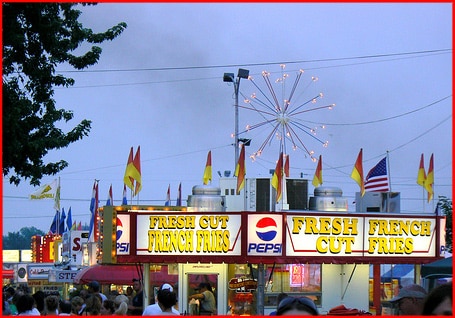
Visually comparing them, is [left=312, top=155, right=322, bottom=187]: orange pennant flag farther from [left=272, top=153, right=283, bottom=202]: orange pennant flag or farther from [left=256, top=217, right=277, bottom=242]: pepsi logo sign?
[left=256, top=217, right=277, bottom=242]: pepsi logo sign

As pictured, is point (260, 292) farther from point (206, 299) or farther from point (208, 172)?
point (208, 172)

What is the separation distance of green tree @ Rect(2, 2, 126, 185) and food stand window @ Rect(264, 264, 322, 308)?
7.65 metres

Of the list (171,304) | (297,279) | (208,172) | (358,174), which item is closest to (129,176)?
(208,172)

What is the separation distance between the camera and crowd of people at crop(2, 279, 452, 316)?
501 centimetres

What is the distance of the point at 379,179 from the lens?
96.8ft

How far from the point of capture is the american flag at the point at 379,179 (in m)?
29.3

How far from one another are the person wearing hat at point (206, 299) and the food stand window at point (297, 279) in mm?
1638

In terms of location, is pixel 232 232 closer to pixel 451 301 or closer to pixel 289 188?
pixel 289 188

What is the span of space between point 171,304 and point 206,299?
1093cm

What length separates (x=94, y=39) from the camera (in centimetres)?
1845

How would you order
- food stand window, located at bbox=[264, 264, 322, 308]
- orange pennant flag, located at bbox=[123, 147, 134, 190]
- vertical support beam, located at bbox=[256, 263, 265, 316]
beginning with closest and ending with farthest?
1. vertical support beam, located at bbox=[256, 263, 265, 316]
2. food stand window, located at bbox=[264, 264, 322, 308]
3. orange pennant flag, located at bbox=[123, 147, 134, 190]

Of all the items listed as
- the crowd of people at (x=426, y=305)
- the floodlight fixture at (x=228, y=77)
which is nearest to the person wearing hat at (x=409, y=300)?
the crowd of people at (x=426, y=305)

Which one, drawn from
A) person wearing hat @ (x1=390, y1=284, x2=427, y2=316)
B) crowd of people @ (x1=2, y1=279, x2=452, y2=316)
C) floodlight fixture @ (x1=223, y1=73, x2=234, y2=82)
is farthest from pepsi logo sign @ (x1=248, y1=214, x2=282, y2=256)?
floodlight fixture @ (x1=223, y1=73, x2=234, y2=82)

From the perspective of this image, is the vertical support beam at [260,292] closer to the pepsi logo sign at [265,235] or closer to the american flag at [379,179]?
the pepsi logo sign at [265,235]
